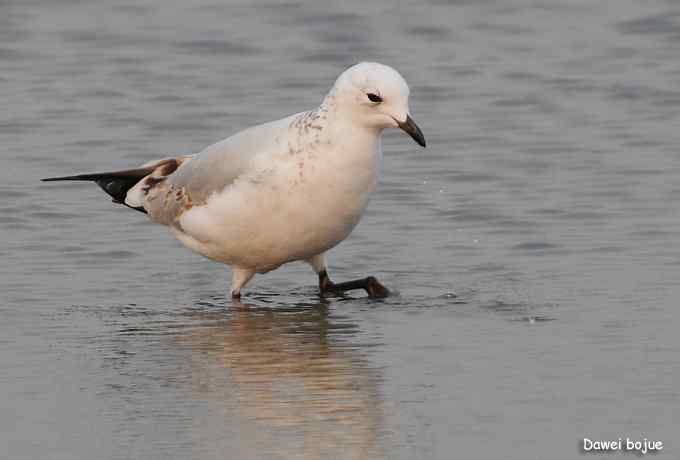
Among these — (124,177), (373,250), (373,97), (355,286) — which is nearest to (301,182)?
(373,97)

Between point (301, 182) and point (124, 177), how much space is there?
175 centimetres

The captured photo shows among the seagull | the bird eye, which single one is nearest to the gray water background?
the seagull

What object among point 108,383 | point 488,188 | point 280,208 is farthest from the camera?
point 488,188

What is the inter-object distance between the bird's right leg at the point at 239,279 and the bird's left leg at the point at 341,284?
31 cm

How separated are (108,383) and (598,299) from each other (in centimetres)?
243

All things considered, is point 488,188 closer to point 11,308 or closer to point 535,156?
point 535,156

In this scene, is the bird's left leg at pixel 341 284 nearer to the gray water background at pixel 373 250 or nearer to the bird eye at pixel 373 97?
the gray water background at pixel 373 250

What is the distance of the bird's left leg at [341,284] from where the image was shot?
29.0 feet

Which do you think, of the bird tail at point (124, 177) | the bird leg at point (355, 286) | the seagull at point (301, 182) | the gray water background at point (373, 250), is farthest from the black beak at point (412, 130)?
the bird tail at point (124, 177)

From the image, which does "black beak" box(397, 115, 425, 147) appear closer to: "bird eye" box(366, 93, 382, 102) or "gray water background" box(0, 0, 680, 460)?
"bird eye" box(366, 93, 382, 102)

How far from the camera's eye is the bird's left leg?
348 inches

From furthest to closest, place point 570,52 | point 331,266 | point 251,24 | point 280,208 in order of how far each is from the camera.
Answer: point 251,24 < point 570,52 < point 331,266 < point 280,208

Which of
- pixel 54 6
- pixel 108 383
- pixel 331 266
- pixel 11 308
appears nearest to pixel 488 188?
pixel 331 266

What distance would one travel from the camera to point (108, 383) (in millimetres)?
7203
